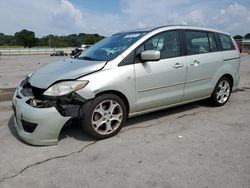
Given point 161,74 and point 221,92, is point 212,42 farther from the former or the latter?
point 161,74

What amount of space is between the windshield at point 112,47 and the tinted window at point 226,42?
1991 millimetres

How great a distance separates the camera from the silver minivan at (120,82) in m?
3.50

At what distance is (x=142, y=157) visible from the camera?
3246 mm

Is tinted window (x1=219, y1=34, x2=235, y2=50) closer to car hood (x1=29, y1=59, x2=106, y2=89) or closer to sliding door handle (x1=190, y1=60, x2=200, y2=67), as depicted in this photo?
sliding door handle (x1=190, y1=60, x2=200, y2=67)

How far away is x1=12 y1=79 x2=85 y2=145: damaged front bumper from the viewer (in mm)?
3395

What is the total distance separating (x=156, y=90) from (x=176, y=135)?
0.80m

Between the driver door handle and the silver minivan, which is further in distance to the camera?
the driver door handle

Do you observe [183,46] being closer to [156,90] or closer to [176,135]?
[156,90]

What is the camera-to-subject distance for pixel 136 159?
3.20 meters

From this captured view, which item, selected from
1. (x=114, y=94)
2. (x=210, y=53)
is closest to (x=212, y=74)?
(x=210, y=53)

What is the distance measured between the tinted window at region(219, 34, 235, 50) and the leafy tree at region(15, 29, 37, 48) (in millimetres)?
99248

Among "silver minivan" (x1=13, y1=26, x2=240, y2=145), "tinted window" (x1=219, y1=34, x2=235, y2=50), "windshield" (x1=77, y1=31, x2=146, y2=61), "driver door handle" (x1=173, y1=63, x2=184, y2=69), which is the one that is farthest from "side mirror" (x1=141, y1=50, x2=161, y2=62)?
"tinted window" (x1=219, y1=34, x2=235, y2=50)

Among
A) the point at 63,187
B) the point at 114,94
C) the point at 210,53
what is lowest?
the point at 63,187

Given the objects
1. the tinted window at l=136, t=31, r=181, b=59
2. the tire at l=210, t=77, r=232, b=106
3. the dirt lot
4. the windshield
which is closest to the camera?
the dirt lot
